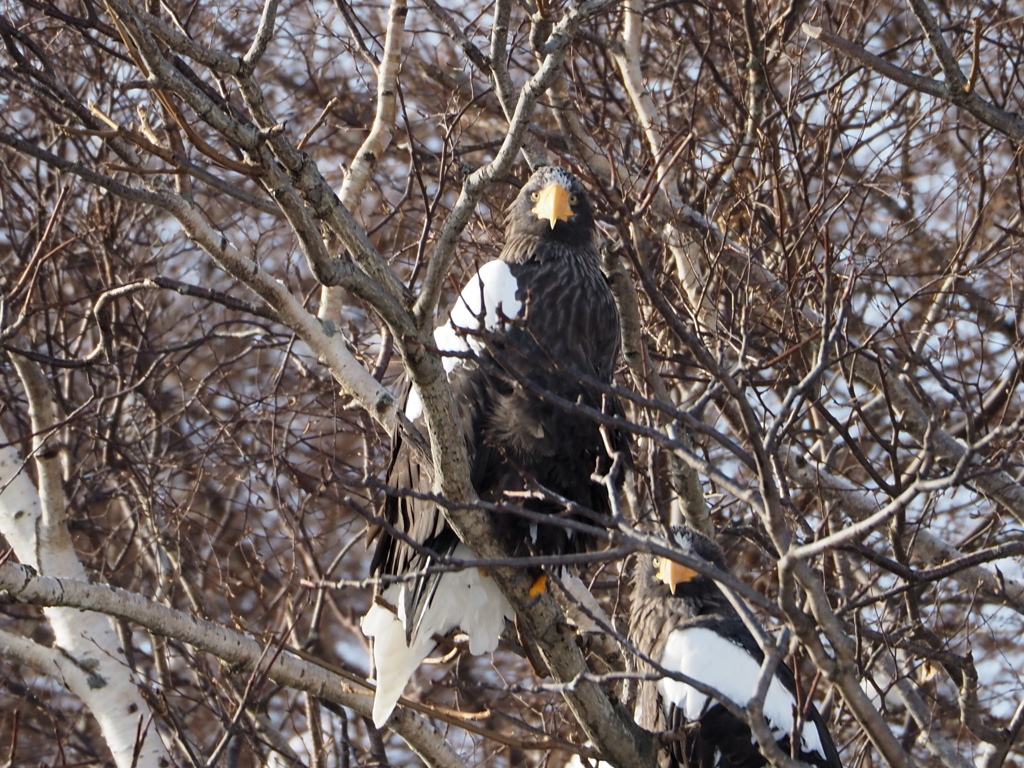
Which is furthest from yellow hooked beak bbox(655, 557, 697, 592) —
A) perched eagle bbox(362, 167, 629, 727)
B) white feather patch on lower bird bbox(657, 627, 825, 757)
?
perched eagle bbox(362, 167, 629, 727)

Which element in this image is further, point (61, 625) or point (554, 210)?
point (61, 625)

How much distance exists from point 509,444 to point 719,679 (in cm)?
125

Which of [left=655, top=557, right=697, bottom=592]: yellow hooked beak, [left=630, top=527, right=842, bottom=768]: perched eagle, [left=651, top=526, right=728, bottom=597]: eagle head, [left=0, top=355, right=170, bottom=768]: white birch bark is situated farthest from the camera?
[left=655, top=557, right=697, bottom=592]: yellow hooked beak

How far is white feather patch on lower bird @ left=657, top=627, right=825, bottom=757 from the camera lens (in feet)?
13.5

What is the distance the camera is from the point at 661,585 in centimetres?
498

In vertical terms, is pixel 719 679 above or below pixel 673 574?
below

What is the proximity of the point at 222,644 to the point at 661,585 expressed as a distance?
207 centimetres

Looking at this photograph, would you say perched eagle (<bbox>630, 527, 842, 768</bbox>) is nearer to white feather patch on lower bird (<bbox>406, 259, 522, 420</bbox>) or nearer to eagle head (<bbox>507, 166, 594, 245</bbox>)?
white feather patch on lower bird (<bbox>406, 259, 522, 420</bbox>)

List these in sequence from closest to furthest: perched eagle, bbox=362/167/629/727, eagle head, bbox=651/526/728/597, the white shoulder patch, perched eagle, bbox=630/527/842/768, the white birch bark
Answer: perched eagle, bbox=362/167/629/727
the white shoulder patch
perched eagle, bbox=630/527/842/768
the white birch bark
eagle head, bbox=651/526/728/597

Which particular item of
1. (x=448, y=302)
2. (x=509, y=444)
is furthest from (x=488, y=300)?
(x=448, y=302)

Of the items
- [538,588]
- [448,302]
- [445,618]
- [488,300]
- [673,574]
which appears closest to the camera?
[538,588]

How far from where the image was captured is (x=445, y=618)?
13.1ft

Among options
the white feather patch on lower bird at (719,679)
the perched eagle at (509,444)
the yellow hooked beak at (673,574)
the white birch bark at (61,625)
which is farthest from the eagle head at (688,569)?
the white birch bark at (61,625)

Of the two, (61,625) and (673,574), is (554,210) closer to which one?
(673,574)
